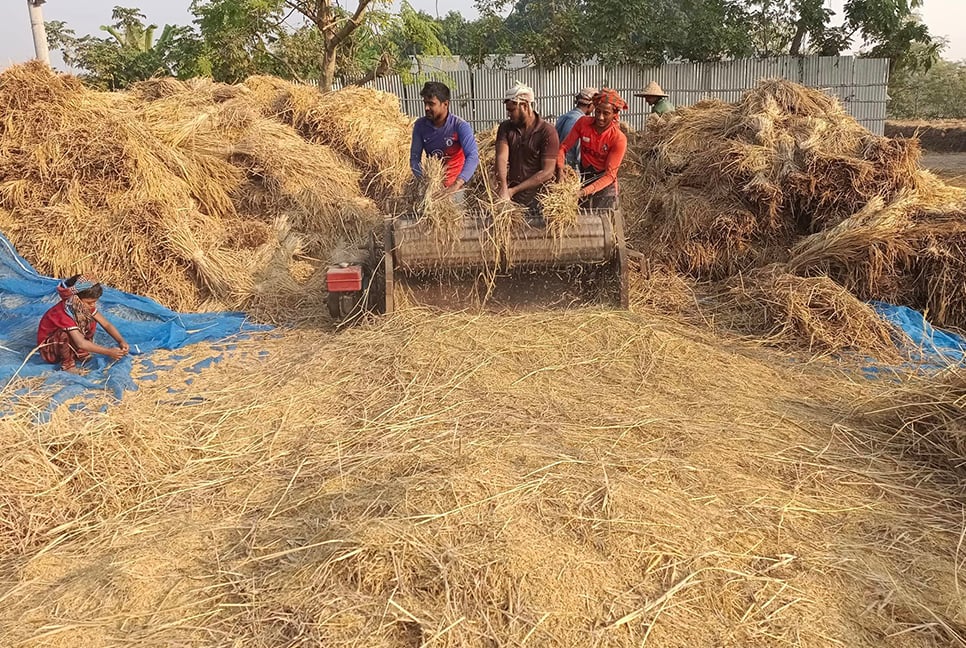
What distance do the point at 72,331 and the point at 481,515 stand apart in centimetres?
330

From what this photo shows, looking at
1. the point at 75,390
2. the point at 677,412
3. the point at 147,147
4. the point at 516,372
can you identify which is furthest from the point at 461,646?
the point at 147,147

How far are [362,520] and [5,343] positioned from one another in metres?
3.74

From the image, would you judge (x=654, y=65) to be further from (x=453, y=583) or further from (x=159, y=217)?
(x=453, y=583)

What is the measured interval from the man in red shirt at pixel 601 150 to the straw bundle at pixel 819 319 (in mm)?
1465

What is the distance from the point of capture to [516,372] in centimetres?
430

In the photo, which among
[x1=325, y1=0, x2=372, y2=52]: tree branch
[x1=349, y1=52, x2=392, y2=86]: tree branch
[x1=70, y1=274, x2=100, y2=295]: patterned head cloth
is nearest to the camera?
[x1=70, y1=274, x2=100, y2=295]: patterned head cloth

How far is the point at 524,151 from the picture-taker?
5.82m

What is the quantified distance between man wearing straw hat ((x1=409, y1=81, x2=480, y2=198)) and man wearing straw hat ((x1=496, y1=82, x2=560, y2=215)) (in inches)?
10.5

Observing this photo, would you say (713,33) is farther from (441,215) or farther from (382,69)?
(441,215)

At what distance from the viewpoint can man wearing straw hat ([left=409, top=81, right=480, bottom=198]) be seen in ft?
18.5

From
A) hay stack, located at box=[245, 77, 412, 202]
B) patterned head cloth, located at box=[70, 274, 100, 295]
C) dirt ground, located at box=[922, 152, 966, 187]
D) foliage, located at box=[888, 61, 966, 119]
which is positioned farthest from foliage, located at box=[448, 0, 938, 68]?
patterned head cloth, located at box=[70, 274, 100, 295]

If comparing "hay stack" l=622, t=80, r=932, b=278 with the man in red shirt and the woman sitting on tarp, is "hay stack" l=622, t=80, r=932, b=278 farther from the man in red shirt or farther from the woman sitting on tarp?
the woman sitting on tarp

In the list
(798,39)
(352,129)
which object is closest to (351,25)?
(352,129)

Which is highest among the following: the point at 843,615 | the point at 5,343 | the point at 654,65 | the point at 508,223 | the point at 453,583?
the point at 654,65
